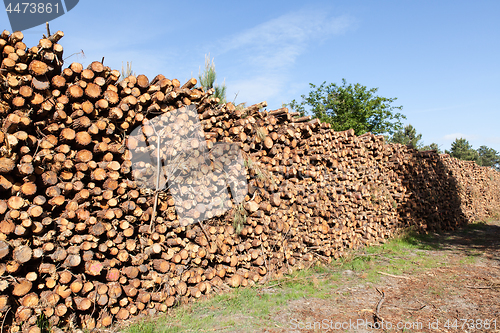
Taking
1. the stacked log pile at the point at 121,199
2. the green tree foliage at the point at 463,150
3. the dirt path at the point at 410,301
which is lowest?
the dirt path at the point at 410,301

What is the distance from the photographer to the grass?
3.25 metres

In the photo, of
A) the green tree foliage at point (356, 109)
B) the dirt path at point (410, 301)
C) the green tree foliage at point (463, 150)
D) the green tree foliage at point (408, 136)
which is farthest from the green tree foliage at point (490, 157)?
the dirt path at point (410, 301)

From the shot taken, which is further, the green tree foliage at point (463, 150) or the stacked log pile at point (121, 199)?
the green tree foliage at point (463, 150)

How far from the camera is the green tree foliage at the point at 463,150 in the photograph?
3794 cm

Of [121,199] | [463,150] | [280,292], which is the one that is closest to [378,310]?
[280,292]

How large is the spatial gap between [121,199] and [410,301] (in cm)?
386

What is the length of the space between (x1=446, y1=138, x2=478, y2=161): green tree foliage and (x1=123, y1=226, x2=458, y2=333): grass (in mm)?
38130

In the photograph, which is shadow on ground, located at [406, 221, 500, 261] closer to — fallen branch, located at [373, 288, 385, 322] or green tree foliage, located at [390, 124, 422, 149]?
fallen branch, located at [373, 288, 385, 322]

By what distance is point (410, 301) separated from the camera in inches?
163

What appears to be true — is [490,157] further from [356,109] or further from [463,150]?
[356,109]

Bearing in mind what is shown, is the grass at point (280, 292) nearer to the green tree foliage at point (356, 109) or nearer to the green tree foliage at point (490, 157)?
the green tree foliage at point (356, 109)

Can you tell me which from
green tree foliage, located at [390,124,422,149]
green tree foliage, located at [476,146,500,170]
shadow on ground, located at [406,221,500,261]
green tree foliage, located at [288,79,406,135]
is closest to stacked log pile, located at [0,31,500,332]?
shadow on ground, located at [406,221,500,261]

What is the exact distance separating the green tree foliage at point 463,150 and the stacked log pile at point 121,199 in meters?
41.0

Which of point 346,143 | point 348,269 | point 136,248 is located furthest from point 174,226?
point 346,143
